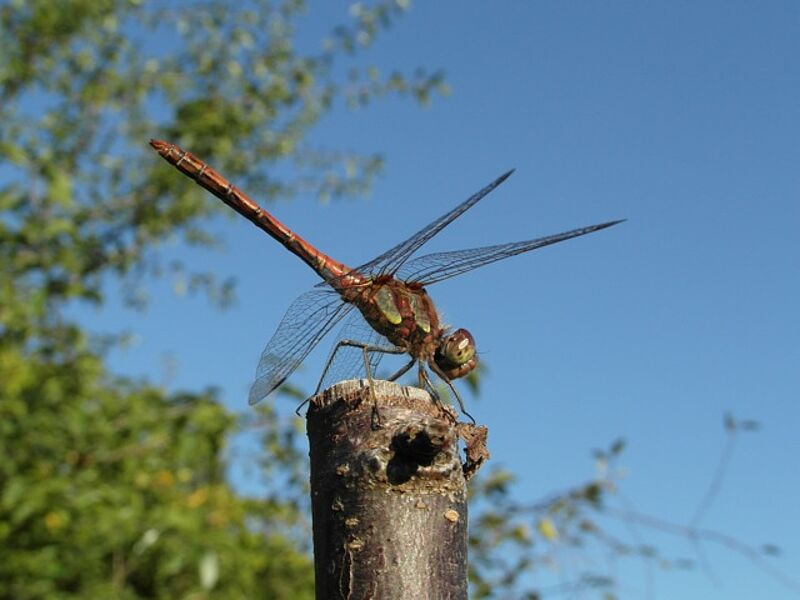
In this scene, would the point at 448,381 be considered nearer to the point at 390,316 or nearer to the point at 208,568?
the point at 390,316

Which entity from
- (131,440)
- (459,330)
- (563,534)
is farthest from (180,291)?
(459,330)

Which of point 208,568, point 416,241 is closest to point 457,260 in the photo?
point 416,241

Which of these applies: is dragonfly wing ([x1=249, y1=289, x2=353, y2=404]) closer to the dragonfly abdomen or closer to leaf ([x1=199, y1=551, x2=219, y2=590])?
the dragonfly abdomen

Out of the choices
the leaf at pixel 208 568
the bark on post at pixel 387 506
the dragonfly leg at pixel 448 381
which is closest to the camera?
the bark on post at pixel 387 506

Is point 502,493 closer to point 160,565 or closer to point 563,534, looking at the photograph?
point 563,534

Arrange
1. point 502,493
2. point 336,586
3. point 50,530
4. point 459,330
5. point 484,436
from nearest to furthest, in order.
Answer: point 336,586 → point 484,436 → point 459,330 → point 50,530 → point 502,493

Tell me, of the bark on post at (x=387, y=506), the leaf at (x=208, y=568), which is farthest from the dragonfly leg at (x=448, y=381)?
the leaf at (x=208, y=568)

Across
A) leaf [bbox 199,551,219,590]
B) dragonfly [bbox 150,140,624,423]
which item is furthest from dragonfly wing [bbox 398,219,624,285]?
leaf [bbox 199,551,219,590]

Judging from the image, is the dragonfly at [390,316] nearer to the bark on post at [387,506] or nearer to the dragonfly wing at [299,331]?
the dragonfly wing at [299,331]
